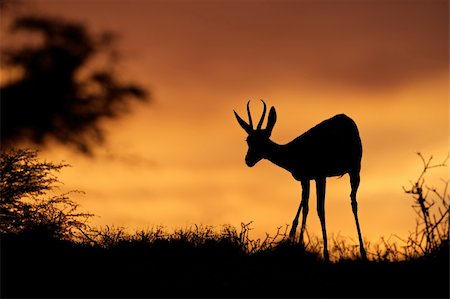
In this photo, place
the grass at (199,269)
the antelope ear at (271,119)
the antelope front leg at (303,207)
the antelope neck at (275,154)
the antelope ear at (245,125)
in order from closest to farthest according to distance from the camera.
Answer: the grass at (199,269)
the antelope front leg at (303,207)
the antelope ear at (271,119)
the antelope ear at (245,125)
the antelope neck at (275,154)

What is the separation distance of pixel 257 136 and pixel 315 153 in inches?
50.0

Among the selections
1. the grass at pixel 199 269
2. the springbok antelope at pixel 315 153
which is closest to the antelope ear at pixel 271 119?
the springbok antelope at pixel 315 153

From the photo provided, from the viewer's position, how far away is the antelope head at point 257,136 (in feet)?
42.1

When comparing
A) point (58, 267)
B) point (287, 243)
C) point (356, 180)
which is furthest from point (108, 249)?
point (356, 180)

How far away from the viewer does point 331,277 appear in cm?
882

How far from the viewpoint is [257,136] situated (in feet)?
42.4

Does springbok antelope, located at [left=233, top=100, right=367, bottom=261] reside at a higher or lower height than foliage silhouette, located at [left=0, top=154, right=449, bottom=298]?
higher

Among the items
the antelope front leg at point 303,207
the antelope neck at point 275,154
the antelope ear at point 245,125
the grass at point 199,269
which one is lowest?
the grass at point 199,269

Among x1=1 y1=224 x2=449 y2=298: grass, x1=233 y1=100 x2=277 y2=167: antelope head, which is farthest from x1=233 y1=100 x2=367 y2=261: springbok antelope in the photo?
x1=1 y1=224 x2=449 y2=298: grass

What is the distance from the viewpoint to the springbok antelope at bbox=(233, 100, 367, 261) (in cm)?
1284

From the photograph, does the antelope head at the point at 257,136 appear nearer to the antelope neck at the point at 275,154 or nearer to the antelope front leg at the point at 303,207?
the antelope neck at the point at 275,154

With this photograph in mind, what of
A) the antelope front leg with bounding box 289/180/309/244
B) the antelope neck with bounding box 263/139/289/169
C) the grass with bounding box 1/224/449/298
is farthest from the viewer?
the antelope neck with bounding box 263/139/289/169

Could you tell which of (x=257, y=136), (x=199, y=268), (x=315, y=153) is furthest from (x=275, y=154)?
(x=199, y=268)

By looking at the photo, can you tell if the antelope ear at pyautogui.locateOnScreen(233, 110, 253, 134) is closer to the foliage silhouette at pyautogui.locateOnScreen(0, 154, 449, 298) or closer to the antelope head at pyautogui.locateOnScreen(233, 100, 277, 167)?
the antelope head at pyautogui.locateOnScreen(233, 100, 277, 167)
